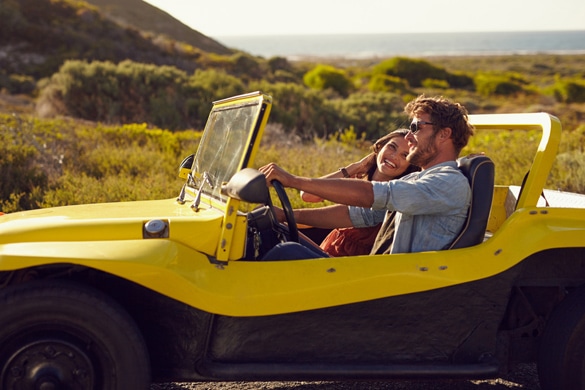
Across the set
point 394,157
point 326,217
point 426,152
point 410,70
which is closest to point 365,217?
point 326,217

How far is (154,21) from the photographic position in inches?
1953

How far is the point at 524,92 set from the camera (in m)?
41.6

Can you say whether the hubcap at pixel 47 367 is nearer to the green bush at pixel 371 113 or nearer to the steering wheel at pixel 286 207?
the steering wheel at pixel 286 207

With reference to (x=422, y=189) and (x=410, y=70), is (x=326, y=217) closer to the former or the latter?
(x=422, y=189)

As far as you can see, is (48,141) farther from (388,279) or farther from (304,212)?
(388,279)

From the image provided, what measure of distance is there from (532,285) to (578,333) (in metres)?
0.28

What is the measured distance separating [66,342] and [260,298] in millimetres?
769

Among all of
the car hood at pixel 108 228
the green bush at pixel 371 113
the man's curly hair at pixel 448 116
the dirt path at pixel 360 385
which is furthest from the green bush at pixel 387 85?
the car hood at pixel 108 228

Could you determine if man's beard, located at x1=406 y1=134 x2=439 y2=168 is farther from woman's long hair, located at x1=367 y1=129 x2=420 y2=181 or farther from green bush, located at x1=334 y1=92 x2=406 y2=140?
green bush, located at x1=334 y1=92 x2=406 y2=140

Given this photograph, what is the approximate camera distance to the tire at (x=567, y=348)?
130 inches

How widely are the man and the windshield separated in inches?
5.9

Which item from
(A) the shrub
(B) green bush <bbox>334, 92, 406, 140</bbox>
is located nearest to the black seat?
(B) green bush <bbox>334, 92, 406, 140</bbox>

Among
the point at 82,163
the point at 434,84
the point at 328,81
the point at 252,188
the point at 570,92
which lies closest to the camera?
the point at 252,188

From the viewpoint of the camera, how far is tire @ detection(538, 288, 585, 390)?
330 centimetres
